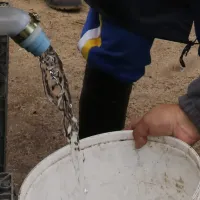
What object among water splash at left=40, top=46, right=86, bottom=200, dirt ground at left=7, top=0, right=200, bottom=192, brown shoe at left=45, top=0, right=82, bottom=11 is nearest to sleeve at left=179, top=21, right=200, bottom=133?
water splash at left=40, top=46, right=86, bottom=200

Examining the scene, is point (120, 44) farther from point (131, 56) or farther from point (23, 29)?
point (23, 29)

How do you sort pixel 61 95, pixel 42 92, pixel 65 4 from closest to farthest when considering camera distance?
1. pixel 61 95
2. pixel 42 92
3. pixel 65 4

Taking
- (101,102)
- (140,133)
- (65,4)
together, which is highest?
(140,133)

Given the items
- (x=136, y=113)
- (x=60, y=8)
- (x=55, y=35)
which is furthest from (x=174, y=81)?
(x=60, y=8)

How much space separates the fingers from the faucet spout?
255 millimetres

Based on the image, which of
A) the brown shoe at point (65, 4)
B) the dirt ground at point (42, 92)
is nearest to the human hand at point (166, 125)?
the dirt ground at point (42, 92)

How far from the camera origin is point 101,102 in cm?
139

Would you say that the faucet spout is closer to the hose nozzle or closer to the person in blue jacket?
the hose nozzle

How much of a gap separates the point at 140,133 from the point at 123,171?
11cm

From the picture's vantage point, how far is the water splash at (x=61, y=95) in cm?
98

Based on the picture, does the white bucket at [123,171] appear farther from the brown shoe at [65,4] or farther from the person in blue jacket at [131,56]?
the brown shoe at [65,4]

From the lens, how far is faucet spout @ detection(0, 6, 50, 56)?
2.88 feet

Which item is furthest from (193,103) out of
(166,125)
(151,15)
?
(151,15)

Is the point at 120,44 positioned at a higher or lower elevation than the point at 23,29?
lower
